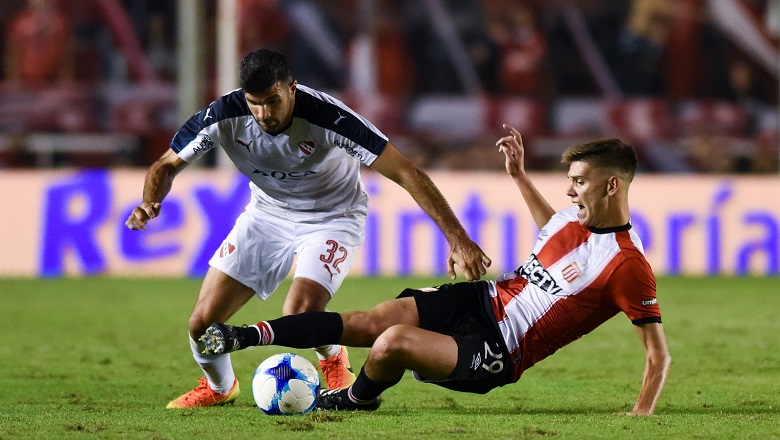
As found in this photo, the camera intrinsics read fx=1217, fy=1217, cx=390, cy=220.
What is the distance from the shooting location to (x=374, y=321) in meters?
5.43

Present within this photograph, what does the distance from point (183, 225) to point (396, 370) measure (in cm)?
912

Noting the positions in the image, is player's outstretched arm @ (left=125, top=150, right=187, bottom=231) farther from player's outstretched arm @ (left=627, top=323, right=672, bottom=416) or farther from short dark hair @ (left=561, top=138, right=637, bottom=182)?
player's outstretched arm @ (left=627, top=323, right=672, bottom=416)

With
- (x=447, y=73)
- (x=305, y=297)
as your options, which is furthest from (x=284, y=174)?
(x=447, y=73)

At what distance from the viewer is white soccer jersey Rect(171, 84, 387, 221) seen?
5.78 metres

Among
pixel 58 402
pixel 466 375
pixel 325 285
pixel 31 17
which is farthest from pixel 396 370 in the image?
pixel 31 17

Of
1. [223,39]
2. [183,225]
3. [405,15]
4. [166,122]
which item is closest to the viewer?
[183,225]

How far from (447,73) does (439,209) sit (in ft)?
43.5

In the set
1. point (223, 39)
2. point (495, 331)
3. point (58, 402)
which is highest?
point (223, 39)

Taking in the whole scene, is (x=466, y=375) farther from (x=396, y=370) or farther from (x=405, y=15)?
(x=405, y=15)

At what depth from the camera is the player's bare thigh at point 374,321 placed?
5.38m

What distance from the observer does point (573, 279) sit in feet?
17.8

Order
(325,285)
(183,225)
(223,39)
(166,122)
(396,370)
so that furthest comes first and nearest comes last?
(166,122) < (223,39) < (183,225) < (325,285) < (396,370)

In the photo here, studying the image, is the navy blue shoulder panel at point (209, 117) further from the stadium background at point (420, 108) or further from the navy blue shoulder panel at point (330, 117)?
the stadium background at point (420, 108)

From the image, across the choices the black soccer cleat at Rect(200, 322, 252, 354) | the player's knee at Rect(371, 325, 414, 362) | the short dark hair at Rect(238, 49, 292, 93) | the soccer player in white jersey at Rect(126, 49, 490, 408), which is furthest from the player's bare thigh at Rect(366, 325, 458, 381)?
the short dark hair at Rect(238, 49, 292, 93)
